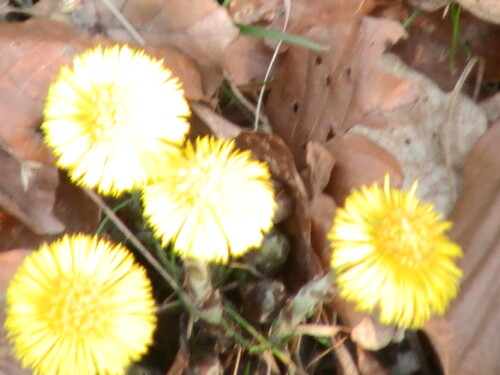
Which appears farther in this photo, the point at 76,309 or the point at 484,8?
the point at 484,8

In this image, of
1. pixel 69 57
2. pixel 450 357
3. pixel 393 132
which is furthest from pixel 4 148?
pixel 450 357

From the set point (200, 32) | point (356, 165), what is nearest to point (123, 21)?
point (200, 32)

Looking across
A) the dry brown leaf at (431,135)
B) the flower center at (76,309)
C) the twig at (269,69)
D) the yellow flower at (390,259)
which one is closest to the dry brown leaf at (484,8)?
the dry brown leaf at (431,135)

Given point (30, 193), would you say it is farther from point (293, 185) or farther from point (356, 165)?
point (356, 165)

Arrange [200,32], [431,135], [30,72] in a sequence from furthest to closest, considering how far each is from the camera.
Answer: [431,135]
[200,32]
[30,72]

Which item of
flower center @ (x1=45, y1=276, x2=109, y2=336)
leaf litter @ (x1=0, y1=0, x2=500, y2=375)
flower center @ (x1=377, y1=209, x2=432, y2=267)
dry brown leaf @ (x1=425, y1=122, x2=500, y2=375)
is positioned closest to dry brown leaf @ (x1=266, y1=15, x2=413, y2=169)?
leaf litter @ (x1=0, y1=0, x2=500, y2=375)

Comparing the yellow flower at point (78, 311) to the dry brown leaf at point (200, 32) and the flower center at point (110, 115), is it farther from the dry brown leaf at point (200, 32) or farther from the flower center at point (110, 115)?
the dry brown leaf at point (200, 32)
